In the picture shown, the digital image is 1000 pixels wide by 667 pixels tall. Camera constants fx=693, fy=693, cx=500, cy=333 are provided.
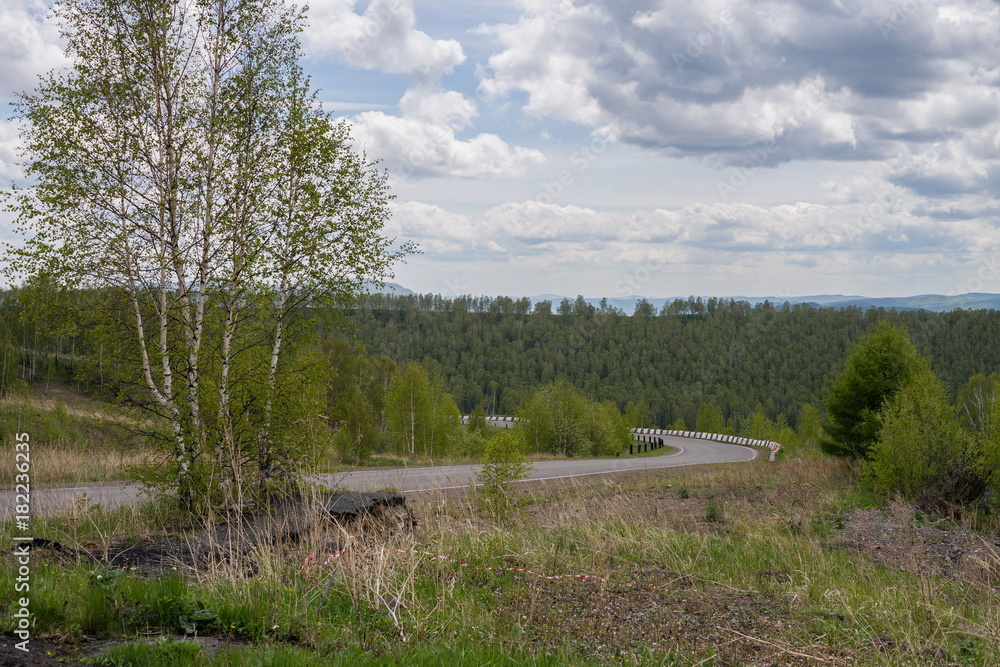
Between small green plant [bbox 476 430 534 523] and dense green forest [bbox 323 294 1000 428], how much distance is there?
10962cm

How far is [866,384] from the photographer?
24.1 meters

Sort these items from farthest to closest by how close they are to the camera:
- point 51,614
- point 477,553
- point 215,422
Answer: point 215,422 < point 477,553 < point 51,614

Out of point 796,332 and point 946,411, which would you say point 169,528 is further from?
point 796,332

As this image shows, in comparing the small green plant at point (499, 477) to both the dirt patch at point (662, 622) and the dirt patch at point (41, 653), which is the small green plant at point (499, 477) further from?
the dirt patch at point (41, 653)

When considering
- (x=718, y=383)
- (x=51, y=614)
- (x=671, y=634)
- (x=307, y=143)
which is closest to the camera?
(x=51, y=614)

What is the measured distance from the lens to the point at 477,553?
7.12 meters

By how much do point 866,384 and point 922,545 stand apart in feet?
51.7

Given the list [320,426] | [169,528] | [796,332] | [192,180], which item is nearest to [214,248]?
[192,180]

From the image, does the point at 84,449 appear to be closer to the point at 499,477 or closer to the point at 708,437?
the point at 499,477

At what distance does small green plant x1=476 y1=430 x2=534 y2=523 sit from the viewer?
1069 cm

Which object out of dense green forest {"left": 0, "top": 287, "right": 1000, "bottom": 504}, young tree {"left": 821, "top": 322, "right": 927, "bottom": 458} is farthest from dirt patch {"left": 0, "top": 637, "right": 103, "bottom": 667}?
young tree {"left": 821, "top": 322, "right": 927, "bottom": 458}

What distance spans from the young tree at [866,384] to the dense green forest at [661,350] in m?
96.8

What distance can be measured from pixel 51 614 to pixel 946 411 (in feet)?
62.8

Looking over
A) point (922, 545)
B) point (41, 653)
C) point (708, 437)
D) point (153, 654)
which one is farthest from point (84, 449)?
point (708, 437)
